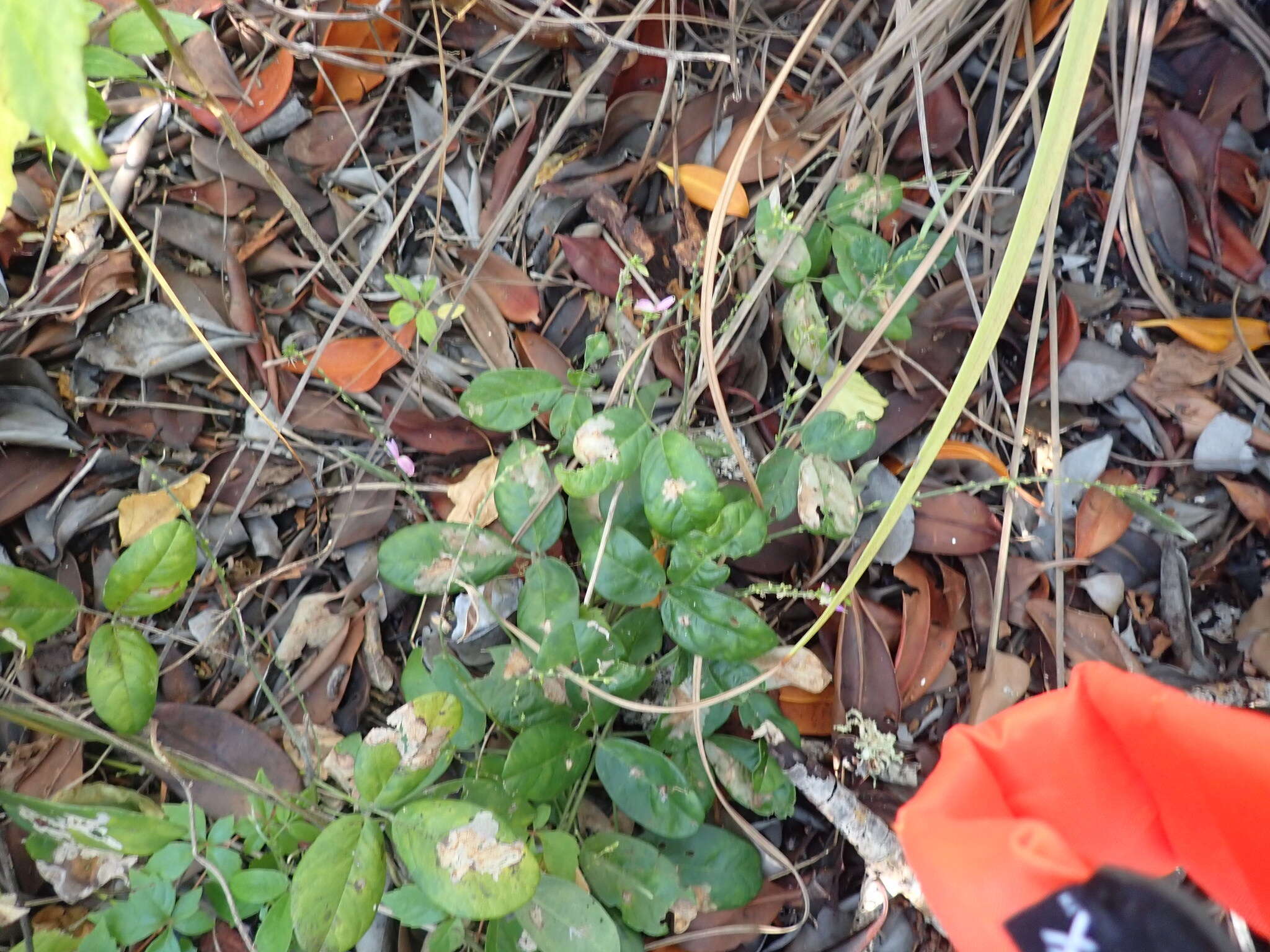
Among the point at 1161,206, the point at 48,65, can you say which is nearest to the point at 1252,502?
the point at 1161,206

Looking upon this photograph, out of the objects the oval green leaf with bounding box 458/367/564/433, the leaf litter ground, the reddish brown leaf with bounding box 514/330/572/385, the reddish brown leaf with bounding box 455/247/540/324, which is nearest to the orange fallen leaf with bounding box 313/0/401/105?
the leaf litter ground

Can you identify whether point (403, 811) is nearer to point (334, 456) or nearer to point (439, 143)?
point (334, 456)

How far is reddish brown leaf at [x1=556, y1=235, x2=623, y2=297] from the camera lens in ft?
3.51

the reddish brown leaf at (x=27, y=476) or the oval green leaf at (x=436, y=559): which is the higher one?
the oval green leaf at (x=436, y=559)

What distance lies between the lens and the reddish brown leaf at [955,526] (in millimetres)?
1044

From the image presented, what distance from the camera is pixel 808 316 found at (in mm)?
972

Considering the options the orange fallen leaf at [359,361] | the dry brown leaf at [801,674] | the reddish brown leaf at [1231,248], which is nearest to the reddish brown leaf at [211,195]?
the orange fallen leaf at [359,361]

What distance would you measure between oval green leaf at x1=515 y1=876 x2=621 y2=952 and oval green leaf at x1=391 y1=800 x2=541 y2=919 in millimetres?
95

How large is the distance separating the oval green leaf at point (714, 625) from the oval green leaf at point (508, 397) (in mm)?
249

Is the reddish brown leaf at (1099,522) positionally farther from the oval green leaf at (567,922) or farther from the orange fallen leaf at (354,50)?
the orange fallen leaf at (354,50)

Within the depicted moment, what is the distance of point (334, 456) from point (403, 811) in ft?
1.68

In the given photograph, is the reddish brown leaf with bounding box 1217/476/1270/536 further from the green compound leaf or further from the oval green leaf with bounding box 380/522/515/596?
the green compound leaf

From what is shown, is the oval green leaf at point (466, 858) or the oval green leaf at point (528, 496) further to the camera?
the oval green leaf at point (528, 496)

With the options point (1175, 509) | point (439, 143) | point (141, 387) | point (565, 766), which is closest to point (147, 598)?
point (141, 387)
